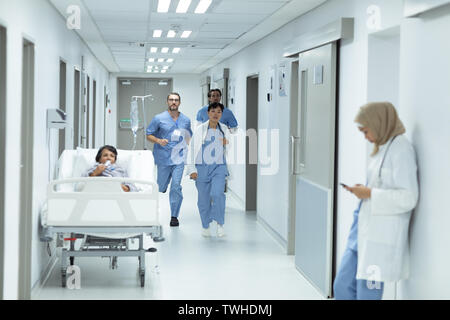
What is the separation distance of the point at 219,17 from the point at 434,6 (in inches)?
147

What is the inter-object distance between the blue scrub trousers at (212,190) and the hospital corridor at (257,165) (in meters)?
0.02

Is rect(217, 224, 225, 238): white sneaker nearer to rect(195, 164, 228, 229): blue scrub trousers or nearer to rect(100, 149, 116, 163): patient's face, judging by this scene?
rect(195, 164, 228, 229): blue scrub trousers

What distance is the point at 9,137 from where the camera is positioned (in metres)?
3.85

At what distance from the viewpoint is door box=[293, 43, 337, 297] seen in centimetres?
495

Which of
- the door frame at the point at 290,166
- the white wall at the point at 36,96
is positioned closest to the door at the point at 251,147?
the door frame at the point at 290,166

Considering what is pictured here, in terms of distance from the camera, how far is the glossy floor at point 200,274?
16.3 feet

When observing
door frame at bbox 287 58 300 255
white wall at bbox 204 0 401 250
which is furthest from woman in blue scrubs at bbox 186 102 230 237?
door frame at bbox 287 58 300 255

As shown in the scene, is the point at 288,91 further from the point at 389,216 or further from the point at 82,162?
the point at 389,216

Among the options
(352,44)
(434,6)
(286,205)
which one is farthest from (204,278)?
(434,6)

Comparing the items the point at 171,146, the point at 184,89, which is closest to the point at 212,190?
the point at 171,146

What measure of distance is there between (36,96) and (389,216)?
8.94 ft

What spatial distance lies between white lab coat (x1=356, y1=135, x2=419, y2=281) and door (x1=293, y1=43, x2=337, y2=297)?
4.88 feet

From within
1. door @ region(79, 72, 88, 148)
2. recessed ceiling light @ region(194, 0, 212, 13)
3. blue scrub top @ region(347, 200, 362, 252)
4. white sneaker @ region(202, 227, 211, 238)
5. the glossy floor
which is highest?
recessed ceiling light @ region(194, 0, 212, 13)

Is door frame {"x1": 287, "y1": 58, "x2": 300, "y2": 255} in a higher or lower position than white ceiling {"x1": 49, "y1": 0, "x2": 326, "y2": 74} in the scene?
lower
